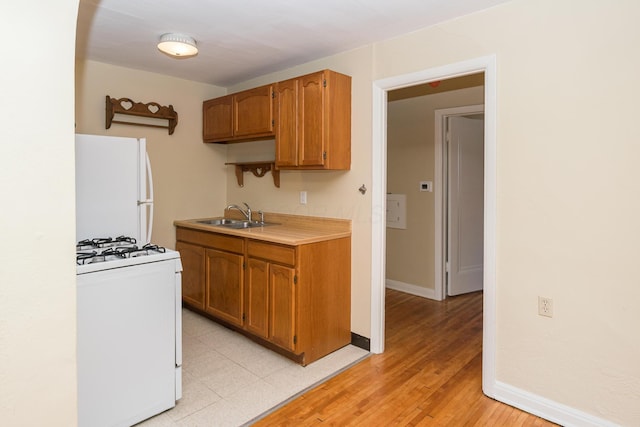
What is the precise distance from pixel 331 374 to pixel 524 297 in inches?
51.8

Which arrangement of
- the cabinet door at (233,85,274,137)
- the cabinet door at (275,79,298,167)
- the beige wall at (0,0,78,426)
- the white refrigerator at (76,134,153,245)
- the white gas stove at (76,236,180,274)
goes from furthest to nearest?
the cabinet door at (233,85,274,137), the cabinet door at (275,79,298,167), the white refrigerator at (76,134,153,245), the white gas stove at (76,236,180,274), the beige wall at (0,0,78,426)

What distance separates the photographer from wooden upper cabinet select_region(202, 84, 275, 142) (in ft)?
11.1

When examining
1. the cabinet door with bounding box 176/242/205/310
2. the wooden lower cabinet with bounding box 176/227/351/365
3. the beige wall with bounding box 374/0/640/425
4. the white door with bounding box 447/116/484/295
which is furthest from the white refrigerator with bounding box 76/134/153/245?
the white door with bounding box 447/116/484/295

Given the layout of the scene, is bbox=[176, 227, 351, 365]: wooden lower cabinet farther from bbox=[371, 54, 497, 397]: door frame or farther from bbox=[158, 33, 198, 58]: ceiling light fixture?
bbox=[158, 33, 198, 58]: ceiling light fixture

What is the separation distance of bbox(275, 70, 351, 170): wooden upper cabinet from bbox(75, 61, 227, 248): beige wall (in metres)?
1.34

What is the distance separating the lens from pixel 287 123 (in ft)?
10.4

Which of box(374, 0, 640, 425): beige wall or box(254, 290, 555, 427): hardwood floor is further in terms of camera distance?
box(254, 290, 555, 427): hardwood floor

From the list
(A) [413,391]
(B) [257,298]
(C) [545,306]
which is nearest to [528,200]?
(C) [545,306]

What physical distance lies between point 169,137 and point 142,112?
1.16 ft

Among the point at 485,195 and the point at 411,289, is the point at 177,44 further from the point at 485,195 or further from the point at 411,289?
the point at 411,289

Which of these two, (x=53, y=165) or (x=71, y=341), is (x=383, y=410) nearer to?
(x=71, y=341)

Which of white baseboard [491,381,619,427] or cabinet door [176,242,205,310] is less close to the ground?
cabinet door [176,242,205,310]

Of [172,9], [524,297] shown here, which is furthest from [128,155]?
[524,297]

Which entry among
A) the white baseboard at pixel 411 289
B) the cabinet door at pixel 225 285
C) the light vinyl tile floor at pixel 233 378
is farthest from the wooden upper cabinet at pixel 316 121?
the white baseboard at pixel 411 289
